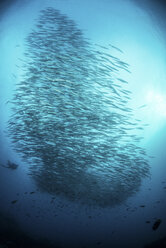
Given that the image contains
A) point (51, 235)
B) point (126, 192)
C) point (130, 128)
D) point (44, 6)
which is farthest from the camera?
point (51, 235)

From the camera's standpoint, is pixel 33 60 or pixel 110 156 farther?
pixel 110 156

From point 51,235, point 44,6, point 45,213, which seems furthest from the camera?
point 51,235

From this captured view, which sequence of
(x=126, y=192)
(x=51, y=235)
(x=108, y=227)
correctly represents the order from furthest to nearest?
(x=51, y=235) < (x=108, y=227) < (x=126, y=192)

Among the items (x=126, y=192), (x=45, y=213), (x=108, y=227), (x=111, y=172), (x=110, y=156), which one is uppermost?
(x=110, y=156)

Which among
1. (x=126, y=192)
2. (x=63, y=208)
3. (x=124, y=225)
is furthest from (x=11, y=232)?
(x=126, y=192)

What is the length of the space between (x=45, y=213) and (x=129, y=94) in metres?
5.14

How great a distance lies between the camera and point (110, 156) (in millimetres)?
4082

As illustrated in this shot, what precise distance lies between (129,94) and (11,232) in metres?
7.21

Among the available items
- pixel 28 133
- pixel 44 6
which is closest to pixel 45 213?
pixel 28 133

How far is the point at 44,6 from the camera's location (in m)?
2.97

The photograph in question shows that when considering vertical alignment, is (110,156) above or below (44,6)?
below

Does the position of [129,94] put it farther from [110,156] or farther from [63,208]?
[63,208]

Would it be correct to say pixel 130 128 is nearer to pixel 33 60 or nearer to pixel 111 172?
pixel 111 172

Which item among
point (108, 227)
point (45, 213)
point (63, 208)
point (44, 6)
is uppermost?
point (44, 6)
